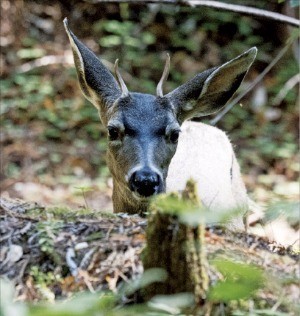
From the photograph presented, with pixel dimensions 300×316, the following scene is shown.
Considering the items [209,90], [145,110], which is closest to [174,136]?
[145,110]

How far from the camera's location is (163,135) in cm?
585

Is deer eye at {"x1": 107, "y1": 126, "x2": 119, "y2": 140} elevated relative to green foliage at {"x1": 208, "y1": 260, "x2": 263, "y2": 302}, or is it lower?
elevated

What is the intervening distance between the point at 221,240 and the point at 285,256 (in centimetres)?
29

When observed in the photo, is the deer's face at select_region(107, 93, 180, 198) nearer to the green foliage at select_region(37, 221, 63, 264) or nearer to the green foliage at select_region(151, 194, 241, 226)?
the green foliage at select_region(37, 221, 63, 264)

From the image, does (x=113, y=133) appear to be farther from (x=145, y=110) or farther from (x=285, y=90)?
(x=285, y=90)

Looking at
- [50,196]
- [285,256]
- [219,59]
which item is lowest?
[50,196]

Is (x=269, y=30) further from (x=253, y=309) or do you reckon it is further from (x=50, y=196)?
(x=253, y=309)

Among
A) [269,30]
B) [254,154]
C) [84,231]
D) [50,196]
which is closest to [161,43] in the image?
[269,30]

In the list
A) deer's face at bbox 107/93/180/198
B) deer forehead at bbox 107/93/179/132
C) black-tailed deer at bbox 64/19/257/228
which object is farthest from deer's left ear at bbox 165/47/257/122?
deer's face at bbox 107/93/180/198

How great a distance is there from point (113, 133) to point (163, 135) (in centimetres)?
40

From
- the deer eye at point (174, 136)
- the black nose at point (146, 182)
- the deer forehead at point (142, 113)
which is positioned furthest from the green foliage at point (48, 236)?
the deer eye at point (174, 136)

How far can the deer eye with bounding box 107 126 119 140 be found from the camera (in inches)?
232

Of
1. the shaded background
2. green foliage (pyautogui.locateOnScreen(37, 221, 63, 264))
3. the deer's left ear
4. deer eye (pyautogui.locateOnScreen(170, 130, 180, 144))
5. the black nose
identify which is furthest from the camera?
the shaded background

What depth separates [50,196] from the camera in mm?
9812
